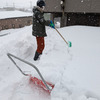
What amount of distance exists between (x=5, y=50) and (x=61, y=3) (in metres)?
4.65

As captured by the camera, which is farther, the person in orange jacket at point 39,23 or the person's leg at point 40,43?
the person's leg at point 40,43

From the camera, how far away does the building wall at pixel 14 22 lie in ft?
64.2

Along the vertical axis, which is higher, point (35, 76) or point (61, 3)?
point (61, 3)

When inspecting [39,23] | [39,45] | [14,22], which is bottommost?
[39,45]

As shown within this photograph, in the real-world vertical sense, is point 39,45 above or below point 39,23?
below

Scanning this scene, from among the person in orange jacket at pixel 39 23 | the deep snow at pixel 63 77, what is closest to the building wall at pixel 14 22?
the deep snow at pixel 63 77

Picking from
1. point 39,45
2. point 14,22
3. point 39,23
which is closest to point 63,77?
point 39,45

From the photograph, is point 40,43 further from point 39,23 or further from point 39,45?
point 39,23

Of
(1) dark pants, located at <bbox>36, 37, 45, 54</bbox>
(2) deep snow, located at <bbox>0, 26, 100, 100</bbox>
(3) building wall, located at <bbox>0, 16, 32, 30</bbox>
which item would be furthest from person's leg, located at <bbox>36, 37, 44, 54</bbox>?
(3) building wall, located at <bbox>0, 16, 32, 30</bbox>

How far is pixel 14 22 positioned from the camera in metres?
21.4

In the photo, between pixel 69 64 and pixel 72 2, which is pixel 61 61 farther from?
pixel 72 2

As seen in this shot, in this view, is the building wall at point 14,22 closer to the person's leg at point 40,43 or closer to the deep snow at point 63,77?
the deep snow at point 63,77

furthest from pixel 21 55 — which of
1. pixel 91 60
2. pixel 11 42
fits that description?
pixel 91 60

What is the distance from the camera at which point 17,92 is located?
2.28 meters
